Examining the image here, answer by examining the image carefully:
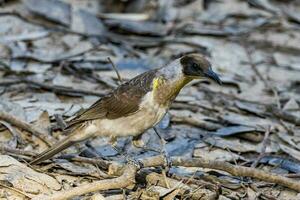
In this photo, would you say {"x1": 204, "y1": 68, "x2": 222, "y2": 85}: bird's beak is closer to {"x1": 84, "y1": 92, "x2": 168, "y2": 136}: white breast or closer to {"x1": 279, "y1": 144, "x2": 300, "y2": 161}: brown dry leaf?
{"x1": 84, "y1": 92, "x2": 168, "y2": 136}: white breast

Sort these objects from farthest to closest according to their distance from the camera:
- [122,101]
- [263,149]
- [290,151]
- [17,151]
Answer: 1. [290,151]
2. [263,149]
3. [17,151]
4. [122,101]

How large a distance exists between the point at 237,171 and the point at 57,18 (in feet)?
16.0

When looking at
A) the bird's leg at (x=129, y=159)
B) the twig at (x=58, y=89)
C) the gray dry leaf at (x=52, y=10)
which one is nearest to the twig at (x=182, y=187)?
the bird's leg at (x=129, y=159)

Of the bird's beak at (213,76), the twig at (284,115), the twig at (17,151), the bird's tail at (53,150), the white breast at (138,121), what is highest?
the bird's beak at (213,76)

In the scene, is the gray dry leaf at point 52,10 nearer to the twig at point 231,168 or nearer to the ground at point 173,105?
the ground at point 173,105

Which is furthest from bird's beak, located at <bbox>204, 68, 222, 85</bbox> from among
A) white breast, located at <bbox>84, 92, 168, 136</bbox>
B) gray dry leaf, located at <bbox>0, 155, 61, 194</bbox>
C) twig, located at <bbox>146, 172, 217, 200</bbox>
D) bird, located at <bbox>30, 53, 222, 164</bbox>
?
gray dry leaf, located at <bbox>0, 155, 61, 194</bbox>

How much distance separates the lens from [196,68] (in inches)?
232

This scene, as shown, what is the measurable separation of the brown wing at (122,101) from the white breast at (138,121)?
47 mm

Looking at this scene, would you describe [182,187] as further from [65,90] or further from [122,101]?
[65,90]

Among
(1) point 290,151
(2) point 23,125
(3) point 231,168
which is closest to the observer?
(3) point 231,168

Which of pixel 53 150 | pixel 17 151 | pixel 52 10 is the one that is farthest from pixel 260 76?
pixel 17 151

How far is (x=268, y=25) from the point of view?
10.9 metres

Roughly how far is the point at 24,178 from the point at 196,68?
1665 mm

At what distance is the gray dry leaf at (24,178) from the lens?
5801mm
